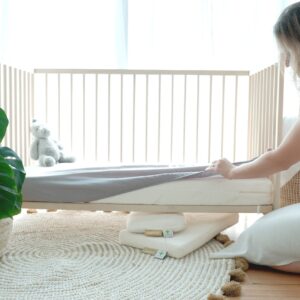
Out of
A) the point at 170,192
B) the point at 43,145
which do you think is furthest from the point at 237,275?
the point at 43,145

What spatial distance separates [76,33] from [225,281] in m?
1.31

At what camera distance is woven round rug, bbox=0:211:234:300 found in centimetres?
96

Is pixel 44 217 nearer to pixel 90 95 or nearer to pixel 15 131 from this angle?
pixel 15 131

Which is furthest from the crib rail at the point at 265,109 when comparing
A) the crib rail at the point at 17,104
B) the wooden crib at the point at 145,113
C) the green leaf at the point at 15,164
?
the crib rail at the point at 17,104

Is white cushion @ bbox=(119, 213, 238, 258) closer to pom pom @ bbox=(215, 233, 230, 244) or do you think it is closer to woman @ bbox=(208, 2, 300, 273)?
pom pom @ bbox=(215, 233, 230, 244)

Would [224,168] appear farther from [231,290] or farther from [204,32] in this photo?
[204,32]

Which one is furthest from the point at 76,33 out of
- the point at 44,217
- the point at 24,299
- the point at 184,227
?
the point at 24,299

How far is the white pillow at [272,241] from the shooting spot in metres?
1.06

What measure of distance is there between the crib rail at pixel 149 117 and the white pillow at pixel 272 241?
0.82 metres

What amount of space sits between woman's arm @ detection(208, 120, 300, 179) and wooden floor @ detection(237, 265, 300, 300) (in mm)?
250

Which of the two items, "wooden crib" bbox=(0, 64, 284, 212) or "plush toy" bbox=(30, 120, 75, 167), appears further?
"wooden crib" bbox=(0, 64, 284, 212)

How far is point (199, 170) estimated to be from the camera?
4.41 feet

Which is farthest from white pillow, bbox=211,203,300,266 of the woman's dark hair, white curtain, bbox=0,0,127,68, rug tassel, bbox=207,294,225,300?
white curtain, bbox=0,0,127,68

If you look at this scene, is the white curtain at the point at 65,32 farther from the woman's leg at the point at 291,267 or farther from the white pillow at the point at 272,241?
the woman's leg at the point at 291,267
